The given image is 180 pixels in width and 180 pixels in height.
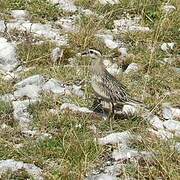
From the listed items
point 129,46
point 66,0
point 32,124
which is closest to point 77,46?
point 129,46

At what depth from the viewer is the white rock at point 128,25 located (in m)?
11.5

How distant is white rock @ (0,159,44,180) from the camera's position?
699 cm

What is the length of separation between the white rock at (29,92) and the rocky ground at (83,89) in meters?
0.01

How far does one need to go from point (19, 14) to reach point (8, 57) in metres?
1.64

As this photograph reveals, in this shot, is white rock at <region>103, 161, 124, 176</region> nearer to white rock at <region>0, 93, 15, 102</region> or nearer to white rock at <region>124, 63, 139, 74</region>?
white rock at <region>0, 93, 15, 102</region>

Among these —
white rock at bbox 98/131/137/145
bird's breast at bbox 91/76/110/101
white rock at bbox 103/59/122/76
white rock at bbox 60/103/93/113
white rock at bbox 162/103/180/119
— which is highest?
bird's breast at bbox 91/76/110/101

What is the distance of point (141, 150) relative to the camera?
294 inches

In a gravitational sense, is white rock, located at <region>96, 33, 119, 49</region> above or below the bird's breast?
below

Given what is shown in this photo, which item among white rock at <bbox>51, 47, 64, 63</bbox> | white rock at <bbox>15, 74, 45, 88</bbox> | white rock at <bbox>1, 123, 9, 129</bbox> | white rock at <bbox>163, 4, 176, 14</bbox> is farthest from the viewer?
white rock at <bbox>163, 4, 176, 14</bbox>

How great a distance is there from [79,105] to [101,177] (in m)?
1.97

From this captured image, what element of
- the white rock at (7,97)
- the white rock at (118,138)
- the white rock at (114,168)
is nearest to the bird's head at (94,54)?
the white rock at (7,97)

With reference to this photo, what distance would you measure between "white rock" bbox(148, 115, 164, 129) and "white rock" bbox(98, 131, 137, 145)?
629 millimetres

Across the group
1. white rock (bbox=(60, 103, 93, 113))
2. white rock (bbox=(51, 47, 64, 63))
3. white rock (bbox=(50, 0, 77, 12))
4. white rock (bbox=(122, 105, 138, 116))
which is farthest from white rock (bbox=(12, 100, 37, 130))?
white rock (bbox=(50, 0, 77, 12))

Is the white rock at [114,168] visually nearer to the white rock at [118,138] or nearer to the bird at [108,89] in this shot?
the white rock at [118,138]
